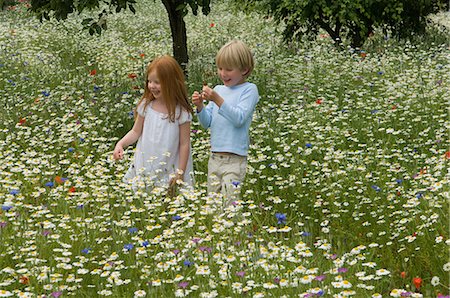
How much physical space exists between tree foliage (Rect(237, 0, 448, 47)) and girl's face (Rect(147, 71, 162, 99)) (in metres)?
6.37

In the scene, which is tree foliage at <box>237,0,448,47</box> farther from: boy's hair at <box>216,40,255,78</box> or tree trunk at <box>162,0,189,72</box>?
boy's hair at <box>216,40,255,78</box>

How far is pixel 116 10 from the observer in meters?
9.03

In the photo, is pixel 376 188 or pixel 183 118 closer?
pixel 376 188

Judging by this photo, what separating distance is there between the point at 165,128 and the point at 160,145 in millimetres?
146

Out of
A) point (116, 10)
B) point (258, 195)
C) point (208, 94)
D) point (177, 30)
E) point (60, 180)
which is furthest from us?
point (177, 30)

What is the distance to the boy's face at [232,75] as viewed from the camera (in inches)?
213

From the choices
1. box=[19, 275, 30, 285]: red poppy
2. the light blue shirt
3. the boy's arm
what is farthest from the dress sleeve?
box=[19, 275, 30, 285]: red poppy

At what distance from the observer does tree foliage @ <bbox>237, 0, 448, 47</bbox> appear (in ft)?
38.8

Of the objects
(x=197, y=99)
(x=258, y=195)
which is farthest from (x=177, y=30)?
(x=197, y=99)

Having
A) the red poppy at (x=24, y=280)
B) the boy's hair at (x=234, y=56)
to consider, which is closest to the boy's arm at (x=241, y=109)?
the boy's hair at (x=234, y=56)

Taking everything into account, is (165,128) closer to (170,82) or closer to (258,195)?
(170,82)

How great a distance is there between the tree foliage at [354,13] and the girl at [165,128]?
6332 millimetres

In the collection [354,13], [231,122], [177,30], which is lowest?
[231,122]

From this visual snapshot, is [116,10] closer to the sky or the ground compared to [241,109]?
closer to the sky
